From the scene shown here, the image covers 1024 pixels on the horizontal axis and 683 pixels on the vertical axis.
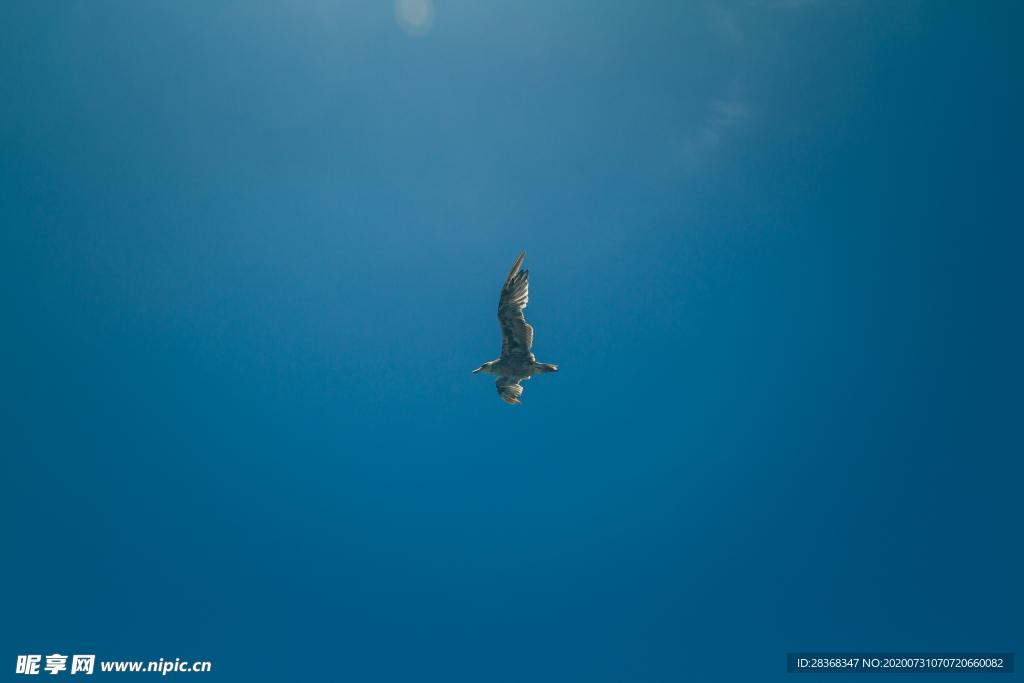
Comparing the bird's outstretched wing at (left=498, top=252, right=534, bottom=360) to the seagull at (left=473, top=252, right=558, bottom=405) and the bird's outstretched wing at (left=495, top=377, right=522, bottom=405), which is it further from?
the bird's outstretched wing at (left=495, top=377, right=522, bottom=405)

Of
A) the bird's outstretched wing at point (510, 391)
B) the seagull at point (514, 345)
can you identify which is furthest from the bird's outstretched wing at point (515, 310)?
the bird's outstretched wing at point (510, 391)

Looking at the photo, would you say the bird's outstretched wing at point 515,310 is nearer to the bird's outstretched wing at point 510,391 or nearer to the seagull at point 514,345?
the seagull at point 514,345

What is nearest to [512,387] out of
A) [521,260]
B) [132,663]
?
[521,260]

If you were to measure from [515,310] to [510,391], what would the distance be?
14.3ft

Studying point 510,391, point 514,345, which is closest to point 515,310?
point 514,345

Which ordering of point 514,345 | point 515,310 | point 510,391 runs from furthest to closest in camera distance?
1. point 510,391
2. point 514,345
3. point 515,310

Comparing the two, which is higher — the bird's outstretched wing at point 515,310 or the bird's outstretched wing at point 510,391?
the bird's outstretched wing at point 515,310

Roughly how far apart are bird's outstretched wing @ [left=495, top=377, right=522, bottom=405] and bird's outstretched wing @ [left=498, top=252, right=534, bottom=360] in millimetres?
2550

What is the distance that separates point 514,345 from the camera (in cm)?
2045

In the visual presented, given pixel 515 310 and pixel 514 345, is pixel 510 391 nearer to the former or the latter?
pixel 514 345

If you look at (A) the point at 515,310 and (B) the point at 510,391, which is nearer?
(A) the point at 515,310

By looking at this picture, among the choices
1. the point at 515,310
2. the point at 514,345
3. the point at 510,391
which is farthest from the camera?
the point at 510,391

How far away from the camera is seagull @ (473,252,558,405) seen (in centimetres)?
1952

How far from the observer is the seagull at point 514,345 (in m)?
19.5
